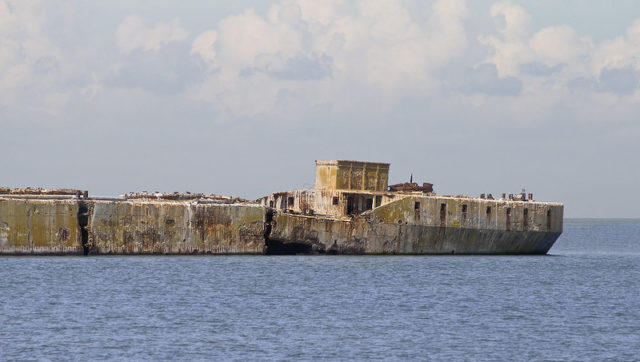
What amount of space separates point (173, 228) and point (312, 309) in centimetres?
1301

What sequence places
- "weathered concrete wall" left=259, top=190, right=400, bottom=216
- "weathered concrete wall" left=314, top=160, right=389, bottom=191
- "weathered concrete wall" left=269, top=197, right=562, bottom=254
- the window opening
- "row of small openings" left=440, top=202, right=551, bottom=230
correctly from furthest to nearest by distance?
1. the window opening
2. "weathered concrete wall" left=314, top=160, right=389, bottom=191
3. "weathered concrete wall" left=259, top=190, right=400, bottom=216
4. "row of small openings" left=440, top=202, right=551, bottom=230
5. "weathered concrete wall" left=269, top=197, right=562, bottom=254

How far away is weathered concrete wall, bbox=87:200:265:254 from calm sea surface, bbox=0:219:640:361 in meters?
0.93

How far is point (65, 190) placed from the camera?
159ft

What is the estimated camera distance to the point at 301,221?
48.6 meters

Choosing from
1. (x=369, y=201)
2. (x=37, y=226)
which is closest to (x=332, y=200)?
(x=369, y=201)

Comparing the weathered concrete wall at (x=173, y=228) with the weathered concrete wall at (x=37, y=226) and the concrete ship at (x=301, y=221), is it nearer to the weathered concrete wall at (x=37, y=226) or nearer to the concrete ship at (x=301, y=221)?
the concrete ship at (x=301, y=221)

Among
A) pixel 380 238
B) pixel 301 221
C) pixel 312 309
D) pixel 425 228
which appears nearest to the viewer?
pixel 312 309

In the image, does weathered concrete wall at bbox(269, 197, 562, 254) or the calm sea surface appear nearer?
the calm sea surface

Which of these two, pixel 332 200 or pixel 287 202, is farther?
pixel 287 202

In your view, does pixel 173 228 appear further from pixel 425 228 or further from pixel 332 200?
pixel 425 228

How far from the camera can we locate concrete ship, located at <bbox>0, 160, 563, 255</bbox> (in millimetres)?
46469

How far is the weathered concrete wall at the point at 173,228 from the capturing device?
47.2m

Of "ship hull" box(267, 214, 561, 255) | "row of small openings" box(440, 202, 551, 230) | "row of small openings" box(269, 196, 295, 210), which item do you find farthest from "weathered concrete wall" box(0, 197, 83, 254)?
"row of small openings" box(440, 202, 551, 230)

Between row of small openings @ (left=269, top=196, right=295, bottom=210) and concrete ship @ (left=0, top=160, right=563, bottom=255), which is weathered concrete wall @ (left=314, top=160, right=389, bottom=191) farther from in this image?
row of small openings @ (left=269, top=196, right=295, bottom=210)
